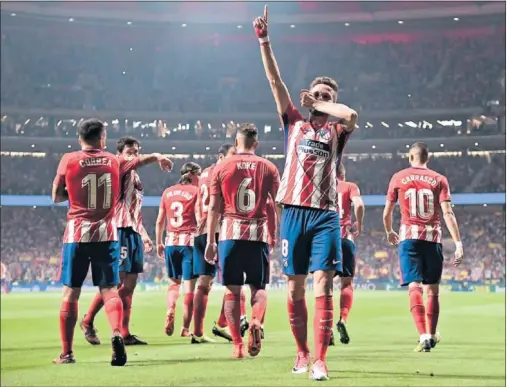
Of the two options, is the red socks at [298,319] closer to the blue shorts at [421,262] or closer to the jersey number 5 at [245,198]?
the jersey number 5 at [245,198]

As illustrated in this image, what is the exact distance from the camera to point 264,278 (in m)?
8.29

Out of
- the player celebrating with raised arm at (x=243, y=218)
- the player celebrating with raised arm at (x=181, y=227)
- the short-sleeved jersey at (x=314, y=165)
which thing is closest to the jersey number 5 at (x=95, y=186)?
the player celebrating with raised arm at (x=243, y=218)

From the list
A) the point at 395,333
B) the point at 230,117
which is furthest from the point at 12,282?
the point at 395,333

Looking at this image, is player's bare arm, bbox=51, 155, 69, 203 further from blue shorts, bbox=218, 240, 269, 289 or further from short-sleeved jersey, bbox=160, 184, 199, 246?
short-sleeved jersey, bbox=160, 184, 199, 246

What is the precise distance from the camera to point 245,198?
826cm

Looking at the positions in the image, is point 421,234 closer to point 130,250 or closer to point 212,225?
point 212,225

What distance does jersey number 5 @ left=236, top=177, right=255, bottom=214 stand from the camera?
822cm

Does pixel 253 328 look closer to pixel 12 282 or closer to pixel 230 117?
pixel 12 282

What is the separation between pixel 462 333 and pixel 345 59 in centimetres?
3693

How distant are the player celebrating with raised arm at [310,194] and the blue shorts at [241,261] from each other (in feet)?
5.01

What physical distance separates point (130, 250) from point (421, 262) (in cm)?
329

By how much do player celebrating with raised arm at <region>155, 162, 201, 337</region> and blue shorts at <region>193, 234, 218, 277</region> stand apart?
0.74 metres

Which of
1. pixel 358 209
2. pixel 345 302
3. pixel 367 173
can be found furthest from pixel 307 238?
pixel 367 173

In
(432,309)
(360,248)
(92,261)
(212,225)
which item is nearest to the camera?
(92,261)
